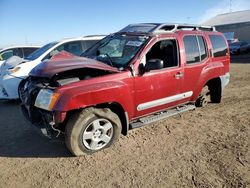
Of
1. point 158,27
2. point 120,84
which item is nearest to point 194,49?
point 158,27

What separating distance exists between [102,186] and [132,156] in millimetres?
A: 909

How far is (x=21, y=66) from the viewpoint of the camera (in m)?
7.69

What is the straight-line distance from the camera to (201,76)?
228 inches

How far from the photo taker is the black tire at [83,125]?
4.02m

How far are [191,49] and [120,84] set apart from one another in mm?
2072

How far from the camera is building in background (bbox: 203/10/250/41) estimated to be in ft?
136

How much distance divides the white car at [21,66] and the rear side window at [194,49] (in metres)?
4.44

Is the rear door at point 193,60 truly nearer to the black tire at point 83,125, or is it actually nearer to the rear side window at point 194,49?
the rear side window at point 194,49

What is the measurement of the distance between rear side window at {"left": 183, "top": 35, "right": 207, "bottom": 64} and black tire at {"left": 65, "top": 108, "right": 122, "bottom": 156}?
215 cm

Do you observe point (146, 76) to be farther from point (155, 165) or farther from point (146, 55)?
point (155, 165)

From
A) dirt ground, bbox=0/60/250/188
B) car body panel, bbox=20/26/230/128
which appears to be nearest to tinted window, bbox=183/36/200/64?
car body panel, bbox=20/26/230/128

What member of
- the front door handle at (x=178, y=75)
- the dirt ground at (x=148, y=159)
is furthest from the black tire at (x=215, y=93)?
the front door handle at (x=178, y=75)

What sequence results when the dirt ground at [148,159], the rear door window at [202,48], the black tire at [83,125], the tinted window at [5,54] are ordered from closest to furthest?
the dirt ground at [148,159], the black tire at [83,125], the rear door window at [202,48], the tinted window at [5,54]

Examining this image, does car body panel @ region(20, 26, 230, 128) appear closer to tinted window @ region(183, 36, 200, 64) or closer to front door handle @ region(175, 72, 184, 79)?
front door handle @ region(175, 72, 184, 79)
